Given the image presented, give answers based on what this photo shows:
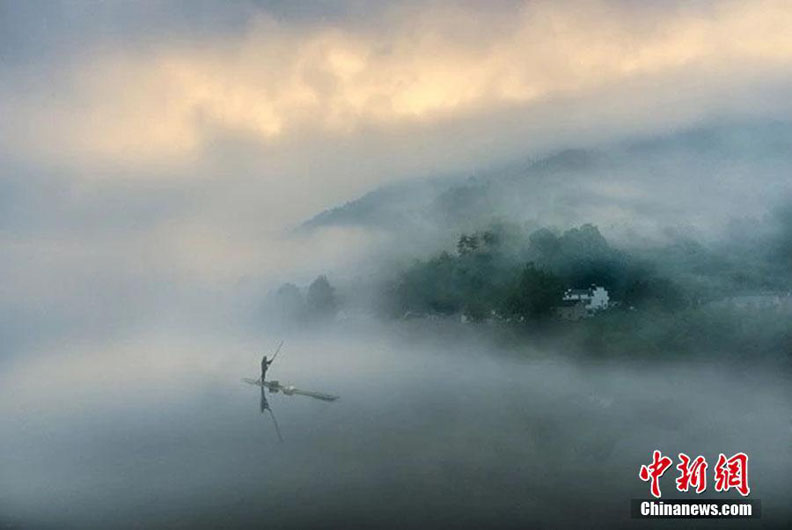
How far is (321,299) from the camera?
16.8 feet

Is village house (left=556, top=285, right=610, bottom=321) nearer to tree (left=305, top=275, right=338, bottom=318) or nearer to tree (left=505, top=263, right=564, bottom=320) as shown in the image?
tree (left=505, top=263, right=564, bottom=320)

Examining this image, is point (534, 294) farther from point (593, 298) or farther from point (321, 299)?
point (321, 299)

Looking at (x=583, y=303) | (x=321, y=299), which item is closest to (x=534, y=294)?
(x=583, y=303)

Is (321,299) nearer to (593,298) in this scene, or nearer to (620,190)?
(593,298)

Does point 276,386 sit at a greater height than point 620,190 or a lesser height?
lesser

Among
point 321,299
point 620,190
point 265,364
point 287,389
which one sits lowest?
point 287,389

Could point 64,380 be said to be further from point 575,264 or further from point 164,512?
point 575,264

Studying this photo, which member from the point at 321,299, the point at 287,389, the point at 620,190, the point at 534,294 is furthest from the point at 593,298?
the point at 287,389

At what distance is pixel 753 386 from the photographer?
486cm

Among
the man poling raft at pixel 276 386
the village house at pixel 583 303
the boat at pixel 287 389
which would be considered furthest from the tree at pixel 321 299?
the village house at pixel 583 303

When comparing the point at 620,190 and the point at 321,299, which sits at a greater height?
the point at 620,190

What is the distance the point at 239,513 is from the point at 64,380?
3.84 ft

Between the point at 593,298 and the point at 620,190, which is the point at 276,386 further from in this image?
the point at 620,190

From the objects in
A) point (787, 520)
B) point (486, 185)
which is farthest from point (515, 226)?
point (787, 520)
